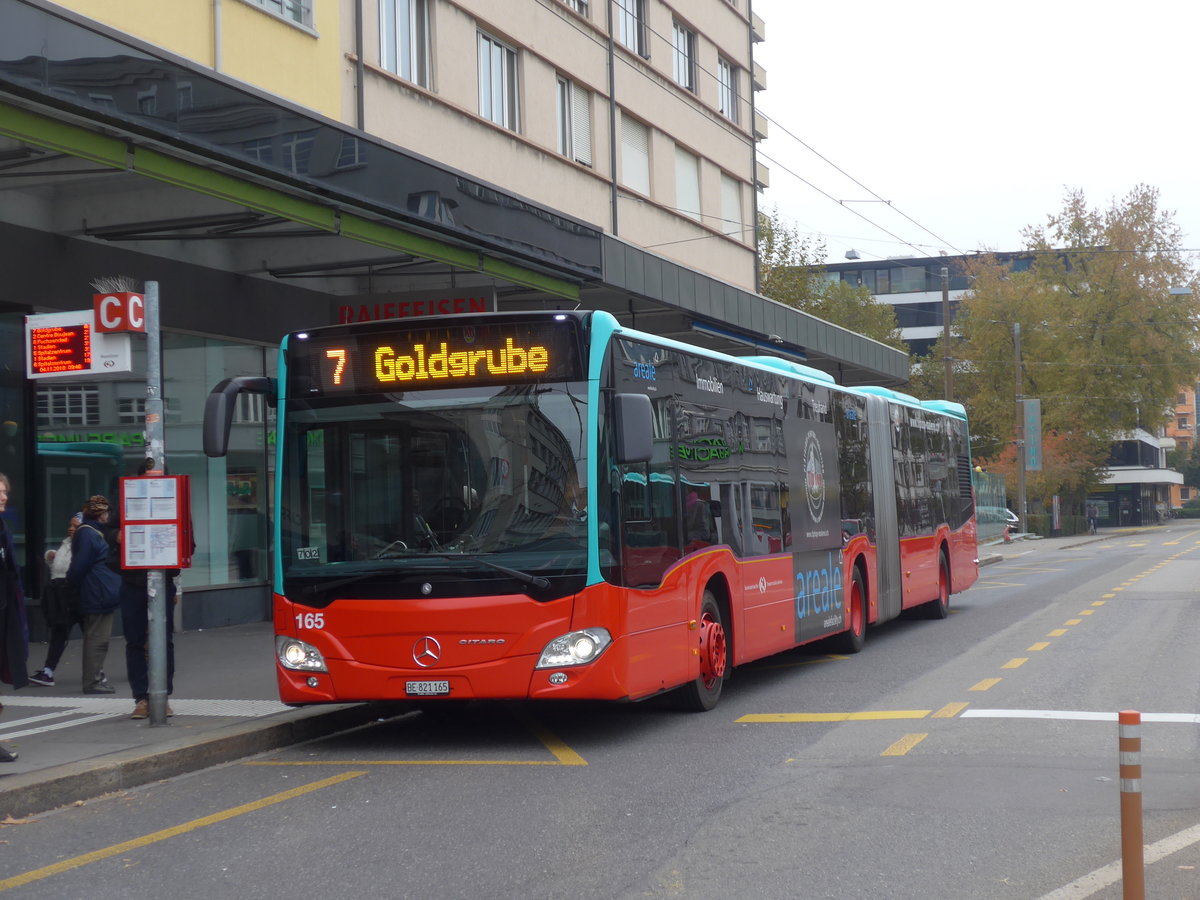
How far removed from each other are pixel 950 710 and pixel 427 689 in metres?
3.94

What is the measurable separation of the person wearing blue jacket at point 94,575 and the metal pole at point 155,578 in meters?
1.51

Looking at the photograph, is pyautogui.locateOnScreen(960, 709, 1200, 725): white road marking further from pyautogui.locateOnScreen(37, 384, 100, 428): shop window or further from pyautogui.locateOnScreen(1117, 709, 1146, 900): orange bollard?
pyautogui.locateOnScreen(37, 384, 100, 428): shop window

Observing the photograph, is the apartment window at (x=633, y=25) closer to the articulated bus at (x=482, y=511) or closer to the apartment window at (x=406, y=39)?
the apartment window at (x=406, y=39)

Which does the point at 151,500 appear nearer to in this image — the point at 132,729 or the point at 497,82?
the point at 132,729

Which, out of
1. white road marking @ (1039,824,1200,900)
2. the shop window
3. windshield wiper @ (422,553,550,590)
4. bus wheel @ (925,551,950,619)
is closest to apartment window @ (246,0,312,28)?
the shop window

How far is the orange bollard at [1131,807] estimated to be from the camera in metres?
4.59

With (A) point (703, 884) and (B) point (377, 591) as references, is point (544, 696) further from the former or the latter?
(A) point (703, 884)

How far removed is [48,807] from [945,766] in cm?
501

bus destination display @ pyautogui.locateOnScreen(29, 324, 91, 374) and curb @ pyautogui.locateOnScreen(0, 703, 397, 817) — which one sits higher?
bus destination display @ pyautogui.locateOnScreen(29, 324, 91, 374)

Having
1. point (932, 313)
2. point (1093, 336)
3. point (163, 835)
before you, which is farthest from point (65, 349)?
point (932, 313)

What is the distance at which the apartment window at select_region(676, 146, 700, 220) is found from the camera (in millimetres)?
29317

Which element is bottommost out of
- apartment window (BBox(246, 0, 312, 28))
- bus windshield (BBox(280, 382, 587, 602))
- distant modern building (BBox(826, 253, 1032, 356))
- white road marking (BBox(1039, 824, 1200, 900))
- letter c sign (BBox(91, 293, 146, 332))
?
white road marking (BBox(1039, 824, 1200, 900))

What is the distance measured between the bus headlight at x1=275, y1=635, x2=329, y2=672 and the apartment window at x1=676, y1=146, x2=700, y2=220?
2037 centimetres

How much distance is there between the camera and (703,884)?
19.3 ft
